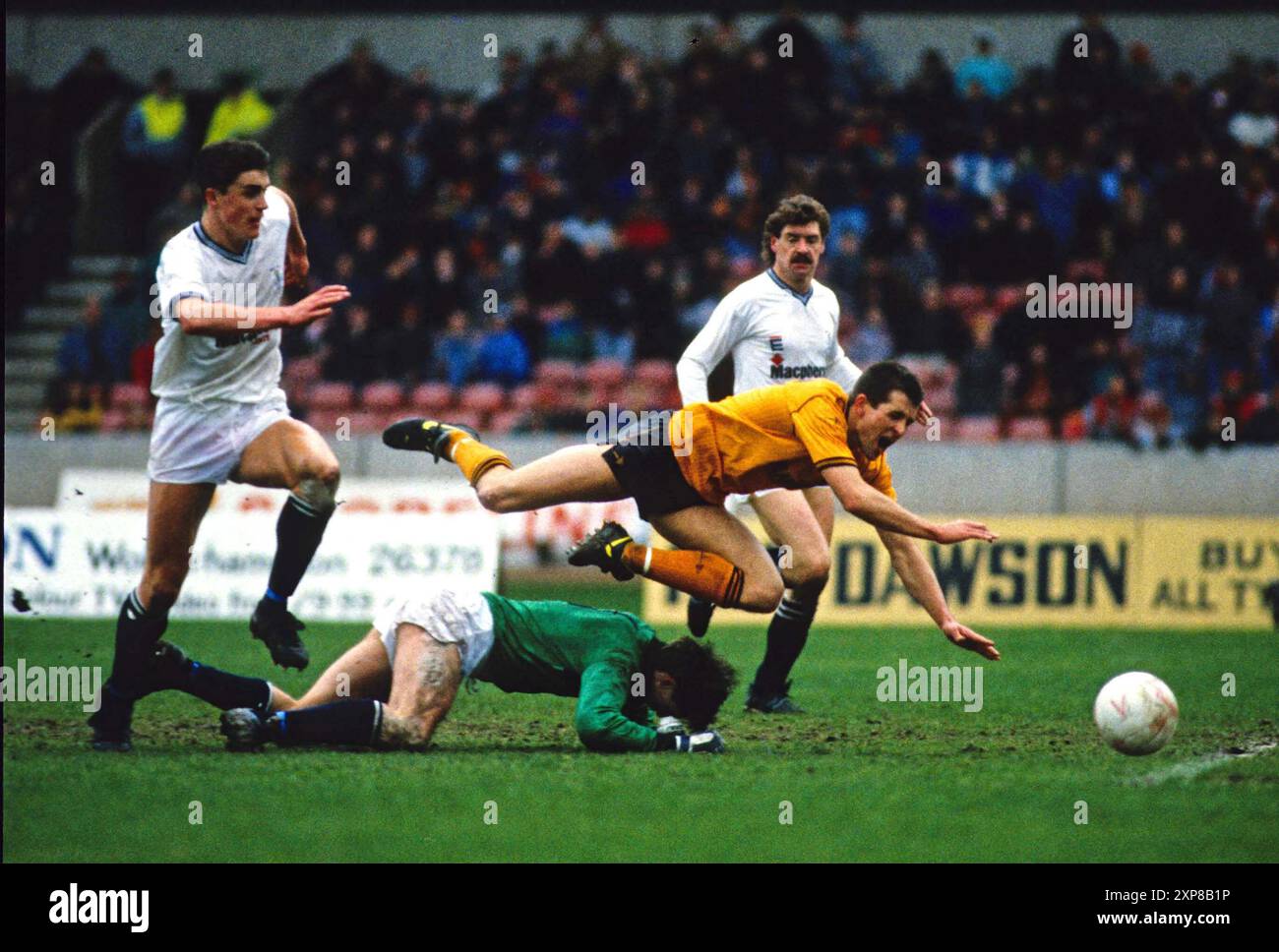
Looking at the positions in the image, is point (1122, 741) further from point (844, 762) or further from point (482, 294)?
point (482, 294)

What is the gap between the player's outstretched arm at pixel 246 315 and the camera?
7203mm

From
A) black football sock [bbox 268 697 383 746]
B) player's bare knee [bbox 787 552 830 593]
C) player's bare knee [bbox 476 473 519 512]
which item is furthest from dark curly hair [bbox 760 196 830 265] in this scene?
black football sock [bbox 268 697 383 746]

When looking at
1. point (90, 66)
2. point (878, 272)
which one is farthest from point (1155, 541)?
point (90, 66)

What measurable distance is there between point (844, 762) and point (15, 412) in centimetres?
1488

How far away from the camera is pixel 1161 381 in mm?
17125

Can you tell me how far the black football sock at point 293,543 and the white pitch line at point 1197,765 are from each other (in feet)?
12.0

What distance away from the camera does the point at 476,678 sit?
24.6 ft

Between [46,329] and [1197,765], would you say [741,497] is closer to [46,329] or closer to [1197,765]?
[1197,765]

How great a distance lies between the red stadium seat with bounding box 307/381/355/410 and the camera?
60.3ft

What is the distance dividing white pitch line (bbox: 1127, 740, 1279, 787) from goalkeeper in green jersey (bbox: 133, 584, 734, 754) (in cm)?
168

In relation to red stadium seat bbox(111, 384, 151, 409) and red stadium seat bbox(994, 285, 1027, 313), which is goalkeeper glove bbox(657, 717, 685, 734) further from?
red stadium seat bbox(111, 384, 151, 409)

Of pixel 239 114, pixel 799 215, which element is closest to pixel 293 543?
pixel 799 215

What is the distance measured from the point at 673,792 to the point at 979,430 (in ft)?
37.2

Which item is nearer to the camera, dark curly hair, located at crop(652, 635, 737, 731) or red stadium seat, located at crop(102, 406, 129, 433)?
dark curly hair, located at crop(652, 635, 737, 731)
